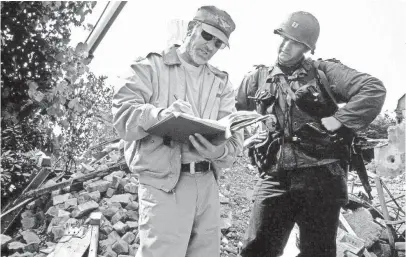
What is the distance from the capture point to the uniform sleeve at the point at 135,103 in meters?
1.90

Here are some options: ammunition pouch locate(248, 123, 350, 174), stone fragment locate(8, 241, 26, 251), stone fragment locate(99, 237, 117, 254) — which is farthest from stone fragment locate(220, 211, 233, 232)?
stone fragment locate(8, 241, 26, 251)

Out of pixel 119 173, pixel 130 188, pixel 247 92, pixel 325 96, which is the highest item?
pixel 247 92

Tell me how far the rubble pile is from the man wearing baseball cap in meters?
2.23

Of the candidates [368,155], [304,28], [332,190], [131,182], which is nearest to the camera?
[332,190]

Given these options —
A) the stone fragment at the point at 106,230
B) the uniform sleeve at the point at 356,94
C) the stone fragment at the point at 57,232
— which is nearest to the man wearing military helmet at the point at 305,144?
the uniform sleeve at the point at 356,94

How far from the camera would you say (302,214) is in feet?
9.97

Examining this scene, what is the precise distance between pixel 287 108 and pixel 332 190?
789 mm

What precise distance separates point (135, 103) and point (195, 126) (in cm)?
37

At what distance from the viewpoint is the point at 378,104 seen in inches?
122

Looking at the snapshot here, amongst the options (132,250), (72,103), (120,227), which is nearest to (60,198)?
(120,227)

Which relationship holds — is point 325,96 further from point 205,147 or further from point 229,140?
point 205,147

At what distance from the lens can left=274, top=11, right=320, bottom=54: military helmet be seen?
327cm

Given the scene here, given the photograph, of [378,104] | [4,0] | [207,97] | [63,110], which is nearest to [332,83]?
[378,104]

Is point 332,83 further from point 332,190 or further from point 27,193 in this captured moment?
point 27,193
